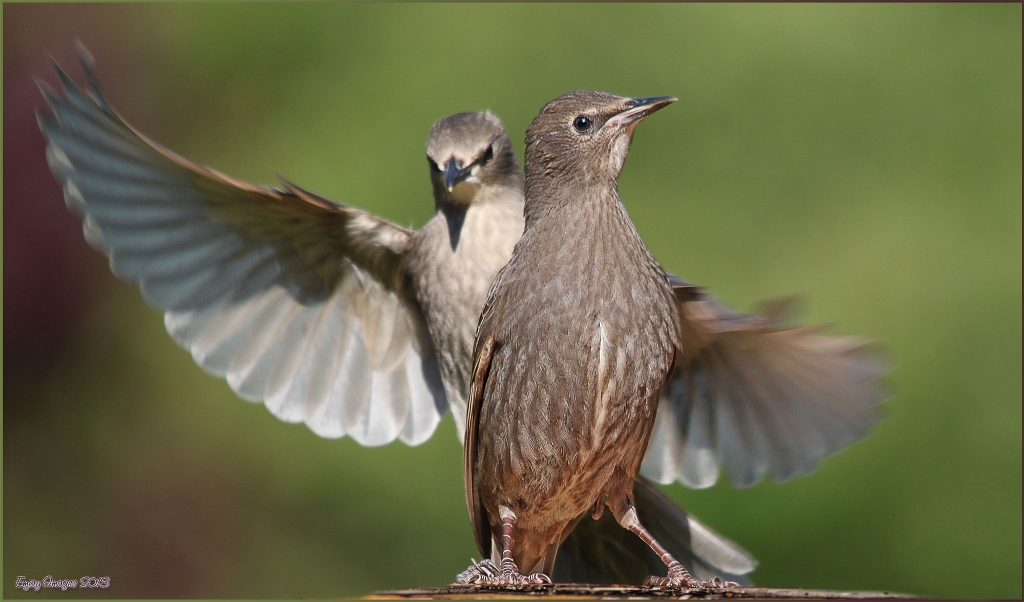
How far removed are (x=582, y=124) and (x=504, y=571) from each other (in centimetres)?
160

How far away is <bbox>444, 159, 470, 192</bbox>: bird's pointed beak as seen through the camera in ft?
14.4

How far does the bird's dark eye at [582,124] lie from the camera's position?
361cm

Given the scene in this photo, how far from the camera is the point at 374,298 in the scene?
16.6 ft

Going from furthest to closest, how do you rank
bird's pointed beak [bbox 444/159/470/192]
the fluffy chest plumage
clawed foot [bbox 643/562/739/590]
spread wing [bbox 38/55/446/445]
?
spread wing [bbox 38/55/446/445] < bird's pointed beak [bbox 444/159/470/192] < the fluffy chest plumage < clawed foot [bbox 643/562/739/590]

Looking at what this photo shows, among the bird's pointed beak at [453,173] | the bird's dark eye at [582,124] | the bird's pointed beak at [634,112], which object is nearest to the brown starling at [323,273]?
the bird's pointed beak at [453,173]

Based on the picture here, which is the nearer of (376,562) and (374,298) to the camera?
(374,298)

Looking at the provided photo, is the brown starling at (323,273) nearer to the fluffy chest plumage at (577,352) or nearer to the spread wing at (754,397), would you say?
the spread wing at (754,397)

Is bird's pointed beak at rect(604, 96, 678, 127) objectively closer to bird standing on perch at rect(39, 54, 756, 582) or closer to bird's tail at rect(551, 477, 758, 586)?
bird standing on perch at rect(39, 54, 756, 582)

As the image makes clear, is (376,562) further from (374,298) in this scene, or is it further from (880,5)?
(880,5)

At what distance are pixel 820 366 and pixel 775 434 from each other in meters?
0.47

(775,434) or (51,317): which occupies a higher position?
(51,317)

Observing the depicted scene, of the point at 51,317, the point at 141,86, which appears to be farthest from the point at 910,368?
the point at 141,86

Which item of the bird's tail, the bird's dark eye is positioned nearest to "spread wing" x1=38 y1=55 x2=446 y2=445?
the bird's tail

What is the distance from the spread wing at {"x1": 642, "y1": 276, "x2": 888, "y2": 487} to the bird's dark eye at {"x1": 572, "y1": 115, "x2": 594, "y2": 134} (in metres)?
0.80
